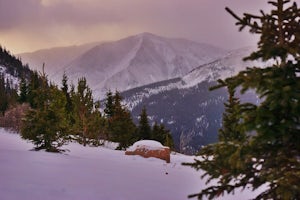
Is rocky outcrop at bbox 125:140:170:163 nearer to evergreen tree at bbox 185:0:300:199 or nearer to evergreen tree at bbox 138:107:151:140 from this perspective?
evergreen tree at bbox 185:0:300:199

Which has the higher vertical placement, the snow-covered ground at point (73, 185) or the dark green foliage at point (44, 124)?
the dark green foliage at point (44, 124)

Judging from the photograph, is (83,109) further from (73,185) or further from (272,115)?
(272,115)

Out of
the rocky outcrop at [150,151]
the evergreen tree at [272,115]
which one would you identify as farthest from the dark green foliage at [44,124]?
the evergreen tree at [272,115]

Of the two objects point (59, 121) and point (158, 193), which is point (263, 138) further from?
point (59, 121)

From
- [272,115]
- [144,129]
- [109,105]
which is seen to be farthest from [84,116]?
[272,115]

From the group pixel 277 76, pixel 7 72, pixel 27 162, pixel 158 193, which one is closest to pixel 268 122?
pixel 277 76

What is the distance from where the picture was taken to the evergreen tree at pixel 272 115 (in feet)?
15.4

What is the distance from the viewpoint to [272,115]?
476 centimetres

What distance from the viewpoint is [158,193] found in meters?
10.2

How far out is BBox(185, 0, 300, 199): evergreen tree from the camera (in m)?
4.69

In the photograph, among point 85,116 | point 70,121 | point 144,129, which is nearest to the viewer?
point 85,116

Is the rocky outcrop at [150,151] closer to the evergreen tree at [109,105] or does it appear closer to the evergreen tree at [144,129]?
the evergreen tree at [109,105]

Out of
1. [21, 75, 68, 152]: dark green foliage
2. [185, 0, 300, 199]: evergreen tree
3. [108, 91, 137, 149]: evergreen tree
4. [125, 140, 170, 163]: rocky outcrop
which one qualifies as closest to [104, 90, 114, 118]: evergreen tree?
[108, 91, 137, 149]: evergreen tree

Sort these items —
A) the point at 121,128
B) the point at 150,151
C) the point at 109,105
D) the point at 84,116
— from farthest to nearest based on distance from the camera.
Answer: the point at 109,105 → the point at 121,128 → the point at 84,116 → the point at 150,151
